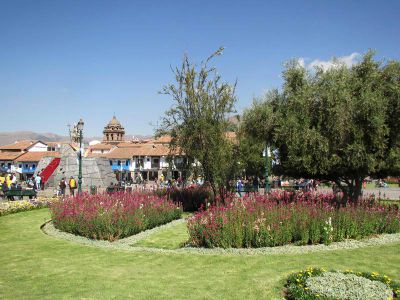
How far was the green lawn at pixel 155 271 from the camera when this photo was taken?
24.5 ft

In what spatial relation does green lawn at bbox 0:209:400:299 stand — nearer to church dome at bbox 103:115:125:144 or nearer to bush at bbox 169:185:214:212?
bush at bbox 169:185:214:212

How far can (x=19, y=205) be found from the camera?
68.6ft

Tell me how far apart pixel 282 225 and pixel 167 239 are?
3.84m

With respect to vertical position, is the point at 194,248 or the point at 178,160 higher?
the point at 178,160

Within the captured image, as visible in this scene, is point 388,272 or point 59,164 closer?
point 388,272

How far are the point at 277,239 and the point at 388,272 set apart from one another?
3175mm

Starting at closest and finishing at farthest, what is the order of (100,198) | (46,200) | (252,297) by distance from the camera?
(252,297), (100,198), (46,200)

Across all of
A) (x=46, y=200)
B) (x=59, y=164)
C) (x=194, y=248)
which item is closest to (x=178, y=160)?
(x=46, y=200)

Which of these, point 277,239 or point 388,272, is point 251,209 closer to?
point 277,239

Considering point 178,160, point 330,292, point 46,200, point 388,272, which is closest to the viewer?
point 330,292

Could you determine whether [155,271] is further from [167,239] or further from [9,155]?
[9,155]

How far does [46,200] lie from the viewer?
23.8 m

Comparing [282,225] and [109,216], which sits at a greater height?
[109,216]

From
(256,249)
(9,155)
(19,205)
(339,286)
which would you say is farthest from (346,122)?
(9,155)
